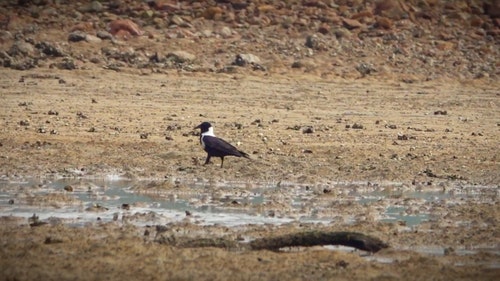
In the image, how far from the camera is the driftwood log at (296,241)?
828 centimetres

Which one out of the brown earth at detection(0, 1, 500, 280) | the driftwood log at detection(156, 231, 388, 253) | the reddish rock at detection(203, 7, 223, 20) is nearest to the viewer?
the brown earth at detection(0, 1, 500, 280)

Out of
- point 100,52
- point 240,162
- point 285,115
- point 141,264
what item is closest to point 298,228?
point 141,264

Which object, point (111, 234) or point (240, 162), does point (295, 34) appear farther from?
point (111, 234)

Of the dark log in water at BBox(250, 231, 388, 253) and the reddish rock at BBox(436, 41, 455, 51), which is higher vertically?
the reddish rock at BBox(436, 41, 455, 51)

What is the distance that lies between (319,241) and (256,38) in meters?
14.8

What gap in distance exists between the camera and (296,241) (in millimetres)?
8320

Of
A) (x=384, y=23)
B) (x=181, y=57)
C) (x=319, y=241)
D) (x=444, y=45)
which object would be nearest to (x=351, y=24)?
(x=384, y=23)

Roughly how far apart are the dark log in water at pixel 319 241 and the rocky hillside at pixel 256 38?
39.4 ft

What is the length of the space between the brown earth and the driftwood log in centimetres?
8

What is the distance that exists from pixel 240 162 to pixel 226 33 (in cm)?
1000

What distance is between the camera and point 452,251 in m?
8.50

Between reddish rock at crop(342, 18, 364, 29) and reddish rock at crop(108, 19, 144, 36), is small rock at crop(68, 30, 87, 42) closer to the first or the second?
reddish rock at crop(108, 19, 144, 36)

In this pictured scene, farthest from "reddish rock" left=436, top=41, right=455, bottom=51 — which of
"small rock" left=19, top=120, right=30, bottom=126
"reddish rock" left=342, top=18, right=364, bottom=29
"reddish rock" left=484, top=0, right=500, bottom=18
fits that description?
"small rock" left=19, top=120, right=30, bottom=126

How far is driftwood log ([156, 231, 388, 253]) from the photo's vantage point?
8281mm
